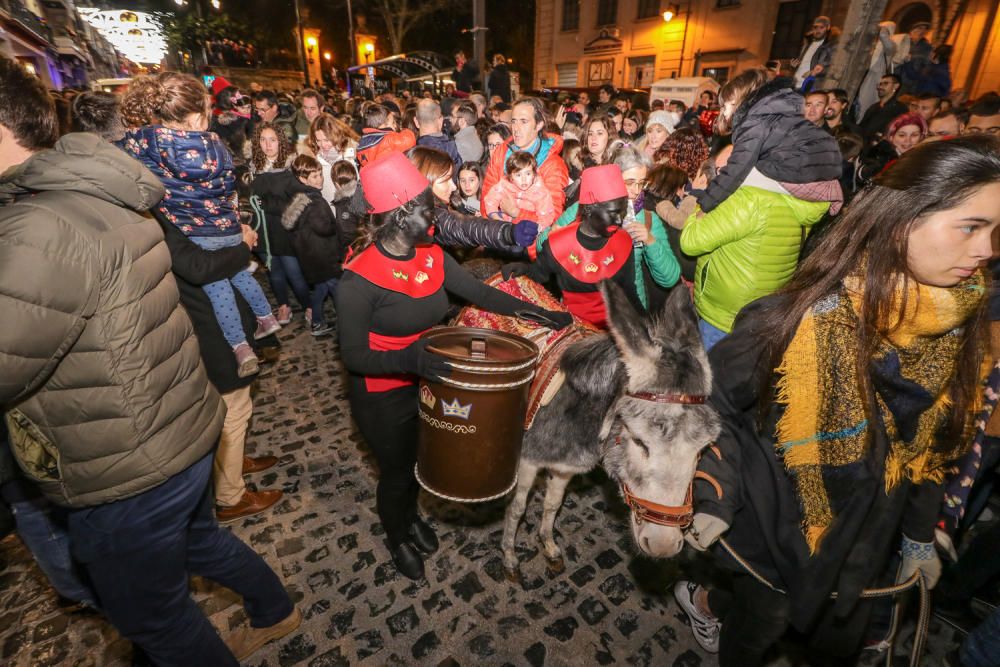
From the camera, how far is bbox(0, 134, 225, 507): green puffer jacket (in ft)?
4.68

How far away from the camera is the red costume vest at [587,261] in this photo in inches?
143

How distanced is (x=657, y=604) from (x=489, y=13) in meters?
48.8

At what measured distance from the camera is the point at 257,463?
14.0 feet

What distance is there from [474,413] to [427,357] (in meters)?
0.37

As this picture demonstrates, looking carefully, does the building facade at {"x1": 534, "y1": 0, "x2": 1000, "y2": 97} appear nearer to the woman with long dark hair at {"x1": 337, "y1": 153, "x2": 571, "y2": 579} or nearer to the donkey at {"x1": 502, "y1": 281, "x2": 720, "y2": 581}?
the donkey at {"x1": 502, "y1": 281, "x2": 720, "y2": 581}

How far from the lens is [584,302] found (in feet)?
12.4

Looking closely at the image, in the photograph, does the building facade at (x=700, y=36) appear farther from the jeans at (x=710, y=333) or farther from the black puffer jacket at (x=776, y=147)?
the jeans at (x=710, y=333)

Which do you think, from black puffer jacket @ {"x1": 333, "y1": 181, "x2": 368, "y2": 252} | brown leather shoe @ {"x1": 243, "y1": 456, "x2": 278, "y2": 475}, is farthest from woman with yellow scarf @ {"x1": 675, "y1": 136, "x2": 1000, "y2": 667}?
black puffer jacket @ {"x1": 333, "y1": 181, "x2": 368, "y2": 252}

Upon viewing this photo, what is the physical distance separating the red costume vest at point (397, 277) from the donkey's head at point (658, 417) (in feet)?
3.77

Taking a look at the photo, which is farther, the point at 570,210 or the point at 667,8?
the point at 667,8

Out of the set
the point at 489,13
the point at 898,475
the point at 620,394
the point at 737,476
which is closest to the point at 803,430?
the point at 737,476

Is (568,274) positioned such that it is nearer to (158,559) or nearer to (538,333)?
(538,333)

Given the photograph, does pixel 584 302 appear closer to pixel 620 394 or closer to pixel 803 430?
pixel 620 394

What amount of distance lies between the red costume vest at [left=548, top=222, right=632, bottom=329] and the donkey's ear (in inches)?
56.4
